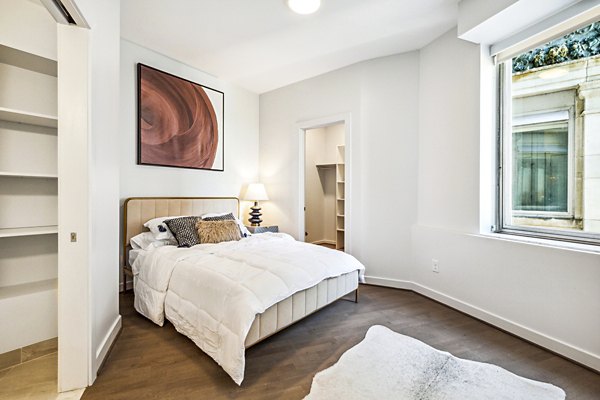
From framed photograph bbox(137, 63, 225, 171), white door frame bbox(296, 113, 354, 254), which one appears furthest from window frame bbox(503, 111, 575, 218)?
framed photograph bbox(137, 63, 225, 171)

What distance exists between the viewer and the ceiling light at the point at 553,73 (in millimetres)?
2229

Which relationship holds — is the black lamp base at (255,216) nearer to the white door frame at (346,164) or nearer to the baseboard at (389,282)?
the white door frame at (346,164)

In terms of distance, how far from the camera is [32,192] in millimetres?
1956

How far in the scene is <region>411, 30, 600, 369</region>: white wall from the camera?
6.31 feet

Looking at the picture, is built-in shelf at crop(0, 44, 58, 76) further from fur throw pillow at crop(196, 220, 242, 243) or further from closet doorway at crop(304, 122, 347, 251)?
closet doorway at crop(304, 122, 347, 251)

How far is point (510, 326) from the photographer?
2.29 m

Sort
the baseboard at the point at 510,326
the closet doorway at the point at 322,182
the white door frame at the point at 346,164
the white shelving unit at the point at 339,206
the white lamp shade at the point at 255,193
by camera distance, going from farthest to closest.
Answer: the closet doorway at the point at 322,182
the white shelving unit at the point at 339,206
the white lamp shade at the point at 255,193
the white door frame at the point at 346,164
the baseboard at the point at 510,326

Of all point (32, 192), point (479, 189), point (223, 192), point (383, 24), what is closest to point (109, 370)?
point (32, 192)

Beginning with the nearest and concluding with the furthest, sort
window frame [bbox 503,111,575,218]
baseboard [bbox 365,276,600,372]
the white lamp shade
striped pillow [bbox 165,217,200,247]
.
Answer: baseboard [bbox 365,276,600,372], window frame [bbox 503,111,575,218], striped pillow [bbox 165,217,200,247], the white lamp shade

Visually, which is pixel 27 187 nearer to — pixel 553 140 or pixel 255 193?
pixel 255 193

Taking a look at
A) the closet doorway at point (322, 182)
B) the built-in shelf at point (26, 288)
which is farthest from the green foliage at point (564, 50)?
the built-in shelf at point (26, 288)

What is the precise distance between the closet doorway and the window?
3.32 m

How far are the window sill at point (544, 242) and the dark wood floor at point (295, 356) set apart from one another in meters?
0.79

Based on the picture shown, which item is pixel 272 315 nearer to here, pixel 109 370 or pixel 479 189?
pixel 109 370
